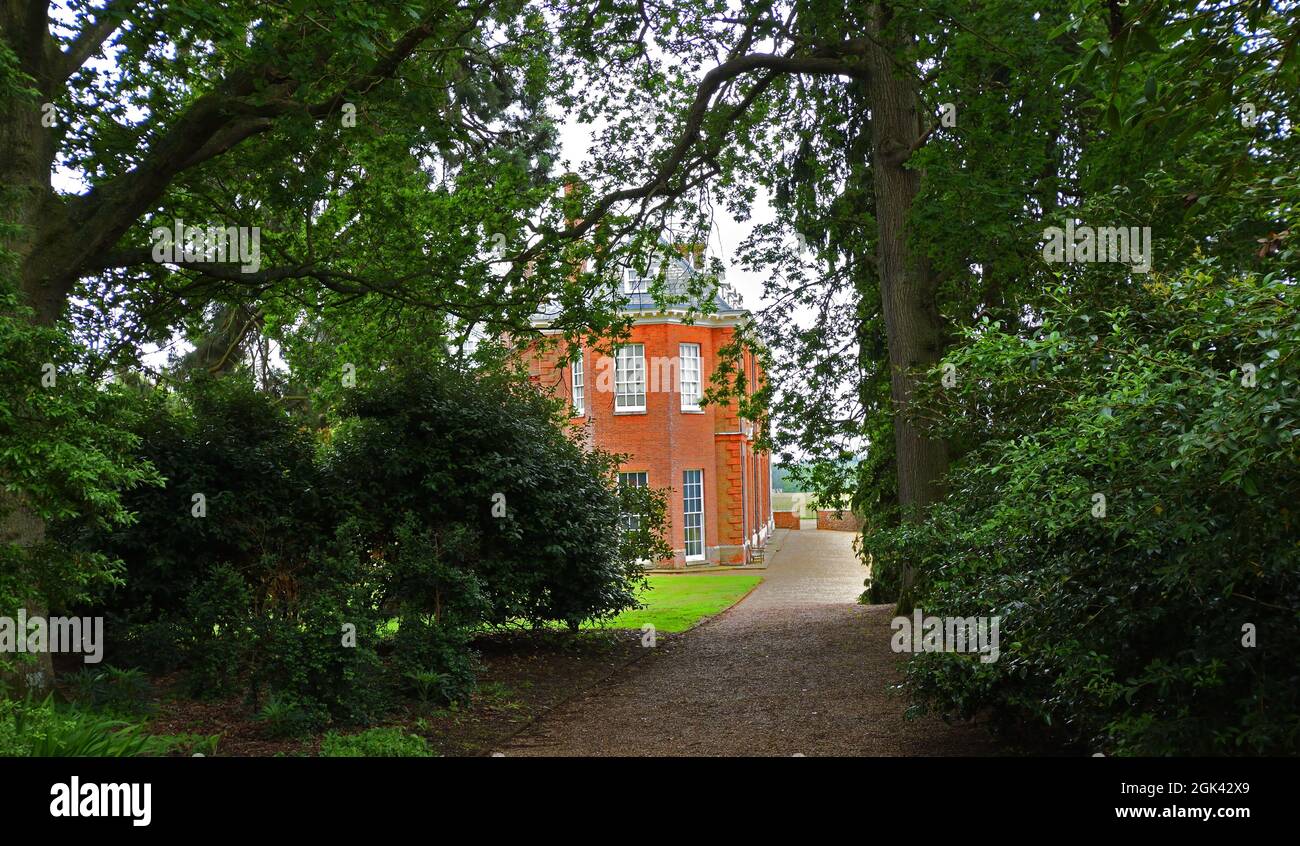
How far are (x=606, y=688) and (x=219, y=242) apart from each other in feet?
22.9

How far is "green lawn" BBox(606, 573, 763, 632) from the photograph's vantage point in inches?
723

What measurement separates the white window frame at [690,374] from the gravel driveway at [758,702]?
1630 centimetres

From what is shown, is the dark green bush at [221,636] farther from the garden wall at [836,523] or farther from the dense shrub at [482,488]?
the garden wall at [836,523]

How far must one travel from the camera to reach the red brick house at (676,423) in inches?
1314

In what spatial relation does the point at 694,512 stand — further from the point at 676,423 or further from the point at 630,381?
the point at 630,381

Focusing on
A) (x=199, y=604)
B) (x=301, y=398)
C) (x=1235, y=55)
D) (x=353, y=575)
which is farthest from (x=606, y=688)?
(x=301, y=398)

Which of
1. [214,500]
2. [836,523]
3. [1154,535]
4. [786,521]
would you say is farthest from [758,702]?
[786,521]

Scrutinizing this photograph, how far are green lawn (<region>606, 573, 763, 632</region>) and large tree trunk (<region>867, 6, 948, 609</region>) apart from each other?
4.38 meters

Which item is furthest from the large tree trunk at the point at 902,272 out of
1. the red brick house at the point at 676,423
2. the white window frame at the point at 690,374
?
the white window frame at the point at 690,374

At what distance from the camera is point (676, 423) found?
111 feet

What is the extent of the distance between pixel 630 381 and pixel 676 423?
83.0 inches

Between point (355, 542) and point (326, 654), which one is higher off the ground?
point (355, 542)
